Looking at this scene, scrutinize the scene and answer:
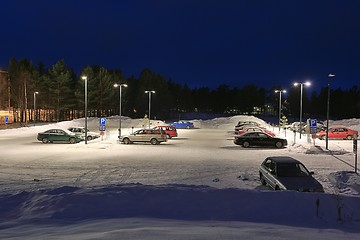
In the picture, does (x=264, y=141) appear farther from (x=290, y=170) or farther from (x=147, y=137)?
(x=290, y=170)

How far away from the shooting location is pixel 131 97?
359 ft

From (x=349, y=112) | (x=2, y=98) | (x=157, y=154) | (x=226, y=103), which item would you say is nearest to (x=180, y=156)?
(x=157, y=154)

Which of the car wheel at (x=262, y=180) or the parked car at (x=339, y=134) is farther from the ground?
the parked car at (x=339, y=134)

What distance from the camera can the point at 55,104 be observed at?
3223 inches

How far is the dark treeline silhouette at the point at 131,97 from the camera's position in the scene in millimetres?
79750

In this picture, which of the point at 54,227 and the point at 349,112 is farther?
the point at 349,112

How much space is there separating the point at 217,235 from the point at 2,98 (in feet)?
231

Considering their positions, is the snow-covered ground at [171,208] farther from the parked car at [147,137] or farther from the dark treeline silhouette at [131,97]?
the dark treeline silhouette at [131,97]

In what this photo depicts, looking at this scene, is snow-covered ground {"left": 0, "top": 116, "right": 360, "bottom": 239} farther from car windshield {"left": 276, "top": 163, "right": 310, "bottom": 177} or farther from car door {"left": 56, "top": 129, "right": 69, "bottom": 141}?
car door {"left": 56, "top": 129, "right": 69, "bottom": 141}

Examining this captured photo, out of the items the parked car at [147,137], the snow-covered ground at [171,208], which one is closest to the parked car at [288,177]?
the snow-covered ground at [171,208]

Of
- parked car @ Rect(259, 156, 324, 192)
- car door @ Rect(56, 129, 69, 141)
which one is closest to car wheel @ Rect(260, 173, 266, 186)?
parked car @ Rect(259, 156, 324, 192)

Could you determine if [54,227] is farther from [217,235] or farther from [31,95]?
[31,95]

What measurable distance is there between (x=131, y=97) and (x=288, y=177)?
9716 cm

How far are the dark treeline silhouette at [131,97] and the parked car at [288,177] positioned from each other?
6446cm
